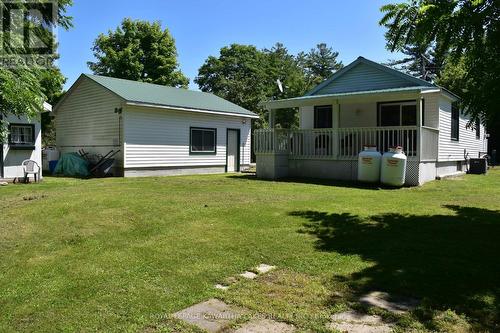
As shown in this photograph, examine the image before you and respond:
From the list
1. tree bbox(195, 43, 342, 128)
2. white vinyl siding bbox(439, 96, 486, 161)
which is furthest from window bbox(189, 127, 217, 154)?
tree bbox(195, 43, 342, 128)

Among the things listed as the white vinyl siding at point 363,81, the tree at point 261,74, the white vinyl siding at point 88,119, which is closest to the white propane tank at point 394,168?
the white vinyl siding at point 363,81

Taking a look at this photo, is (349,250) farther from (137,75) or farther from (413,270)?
(137,75)

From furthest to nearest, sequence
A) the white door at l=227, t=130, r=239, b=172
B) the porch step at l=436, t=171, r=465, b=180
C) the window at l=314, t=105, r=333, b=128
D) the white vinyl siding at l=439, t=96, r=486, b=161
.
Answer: the white door at l=227, t=130, r=239, b=172
the window at l=314, t=105, r=333, b=128
the white vinyl siding at l=439, t=96, r=486, b=161
the porch step at l=436, t=171, r=465, b=180

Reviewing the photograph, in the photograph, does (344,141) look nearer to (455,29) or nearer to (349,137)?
(349,137)

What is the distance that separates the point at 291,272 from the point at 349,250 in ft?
3.86

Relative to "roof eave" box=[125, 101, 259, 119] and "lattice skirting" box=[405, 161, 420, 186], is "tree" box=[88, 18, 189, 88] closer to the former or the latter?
"roof eave" box=[125, 101, 259, 119]

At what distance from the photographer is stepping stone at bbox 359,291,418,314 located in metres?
3.50

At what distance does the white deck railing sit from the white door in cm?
520

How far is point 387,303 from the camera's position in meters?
3.63

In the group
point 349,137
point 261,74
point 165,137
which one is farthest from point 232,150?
point 261,74

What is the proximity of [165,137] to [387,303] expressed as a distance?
14919 mm

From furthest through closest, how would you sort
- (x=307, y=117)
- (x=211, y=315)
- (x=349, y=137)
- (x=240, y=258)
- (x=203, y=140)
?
(x=203, y=140)
(x=307, y=117)
(x=349, y=137)
(x=240, y=258)
(x=211, y=315)

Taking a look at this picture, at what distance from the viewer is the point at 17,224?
699 cm

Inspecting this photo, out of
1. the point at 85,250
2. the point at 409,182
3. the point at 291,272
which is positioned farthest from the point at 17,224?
the point at 409,182
